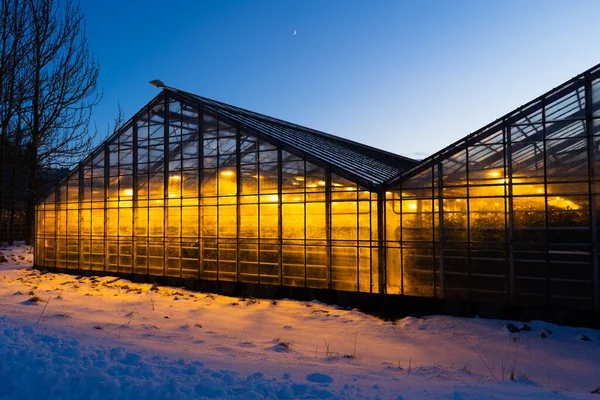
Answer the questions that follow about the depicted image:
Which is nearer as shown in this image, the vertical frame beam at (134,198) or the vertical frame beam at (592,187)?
the vertical frame beam at (592,187)

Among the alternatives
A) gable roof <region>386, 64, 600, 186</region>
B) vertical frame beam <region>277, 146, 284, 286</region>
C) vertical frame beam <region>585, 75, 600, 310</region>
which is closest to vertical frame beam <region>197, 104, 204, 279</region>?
vertical frame beam <region>277, 146, 284, 286</region>

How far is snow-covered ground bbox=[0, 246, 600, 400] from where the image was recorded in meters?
6.08

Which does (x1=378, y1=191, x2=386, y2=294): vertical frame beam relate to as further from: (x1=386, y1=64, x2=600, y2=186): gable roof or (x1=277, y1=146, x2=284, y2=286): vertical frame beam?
(x1=277, y1=146, x2=284, y2=286): vertical frame beam

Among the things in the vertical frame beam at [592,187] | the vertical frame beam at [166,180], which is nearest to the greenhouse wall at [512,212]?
the vertical frame beam at [592,187]

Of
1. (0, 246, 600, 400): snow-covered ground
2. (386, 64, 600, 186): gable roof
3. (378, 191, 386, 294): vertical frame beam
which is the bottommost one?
(0, 246, 600, 400): snow-covered ground

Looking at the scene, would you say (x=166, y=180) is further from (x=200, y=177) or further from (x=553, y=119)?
(x=553, y=119)

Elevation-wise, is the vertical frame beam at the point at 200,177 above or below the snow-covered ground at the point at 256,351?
above

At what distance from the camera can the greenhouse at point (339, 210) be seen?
13016 mm

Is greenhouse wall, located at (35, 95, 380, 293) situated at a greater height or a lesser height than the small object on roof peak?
lesser

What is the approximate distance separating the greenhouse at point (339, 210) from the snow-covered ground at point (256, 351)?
4.48 feet

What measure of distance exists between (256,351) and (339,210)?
754 centimetres

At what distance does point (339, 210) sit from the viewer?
1603cm

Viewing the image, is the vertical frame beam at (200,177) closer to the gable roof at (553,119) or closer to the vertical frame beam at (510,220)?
the gable roof at (553,119)

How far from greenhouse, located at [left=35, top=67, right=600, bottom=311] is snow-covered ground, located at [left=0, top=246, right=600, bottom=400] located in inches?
53.7
